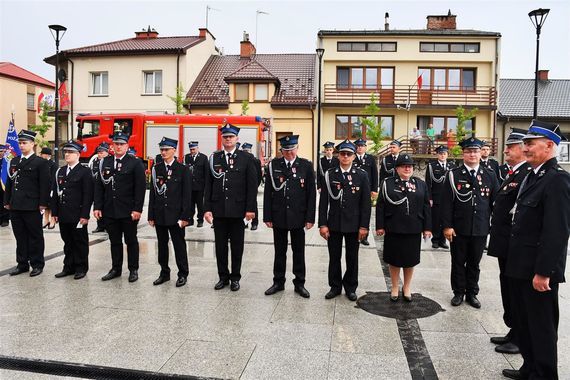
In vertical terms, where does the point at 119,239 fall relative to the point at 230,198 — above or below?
below

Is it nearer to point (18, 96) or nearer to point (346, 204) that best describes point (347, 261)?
point (346, 204)

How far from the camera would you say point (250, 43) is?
3300 centimetres

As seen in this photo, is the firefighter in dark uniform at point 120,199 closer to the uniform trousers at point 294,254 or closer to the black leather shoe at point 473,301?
the uniform trousers at point 294,254

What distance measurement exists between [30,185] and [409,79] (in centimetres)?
2520

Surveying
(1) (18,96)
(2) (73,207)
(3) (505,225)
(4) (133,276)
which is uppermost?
(1) (18,96)

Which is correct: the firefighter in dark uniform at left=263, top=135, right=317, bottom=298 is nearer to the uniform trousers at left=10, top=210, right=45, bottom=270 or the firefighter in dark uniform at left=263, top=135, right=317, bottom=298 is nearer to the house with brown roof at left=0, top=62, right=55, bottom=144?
the uniform trousers at left=10, top=210, right=45, bottom=270

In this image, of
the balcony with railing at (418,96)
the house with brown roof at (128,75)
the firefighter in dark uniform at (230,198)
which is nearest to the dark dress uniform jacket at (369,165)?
the firefighter in dark uniform at (230,198)

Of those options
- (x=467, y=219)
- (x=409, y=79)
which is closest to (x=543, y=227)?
(x=467, y=219)

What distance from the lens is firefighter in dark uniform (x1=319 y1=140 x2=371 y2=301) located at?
5789mm

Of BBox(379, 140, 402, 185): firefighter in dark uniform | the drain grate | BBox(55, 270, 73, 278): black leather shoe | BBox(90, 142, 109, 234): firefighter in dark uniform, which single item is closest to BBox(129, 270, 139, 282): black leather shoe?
BBox(55, 270, 73, 278): black leather shoe

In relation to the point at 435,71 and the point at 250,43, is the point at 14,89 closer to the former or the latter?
the point at 250,43

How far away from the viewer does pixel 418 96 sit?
91.5ft

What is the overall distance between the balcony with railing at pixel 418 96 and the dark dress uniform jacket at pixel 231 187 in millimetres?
22220

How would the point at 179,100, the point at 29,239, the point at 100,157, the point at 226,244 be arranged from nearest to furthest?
the point at 226,244 < the point at 29,239 < the point at 100,157 < the point at 179,100
